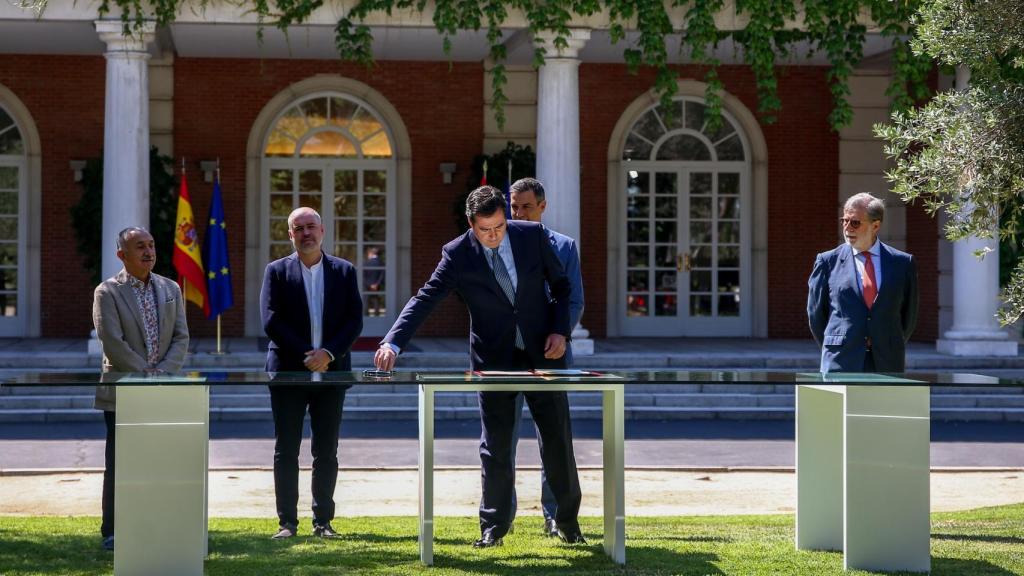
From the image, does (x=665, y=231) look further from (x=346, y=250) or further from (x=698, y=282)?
(x=346, y=250)

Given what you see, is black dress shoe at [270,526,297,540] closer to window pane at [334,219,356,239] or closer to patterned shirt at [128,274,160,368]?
patterned shirt at [128,274,160,368]

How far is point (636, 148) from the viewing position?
1784cm

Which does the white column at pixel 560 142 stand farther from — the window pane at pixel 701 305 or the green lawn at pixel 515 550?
the green lawn at pixel 515 550

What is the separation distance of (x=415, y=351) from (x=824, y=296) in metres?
8.57

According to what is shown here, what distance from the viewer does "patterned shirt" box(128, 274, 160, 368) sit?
250 inches

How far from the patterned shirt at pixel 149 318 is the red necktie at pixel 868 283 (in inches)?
129

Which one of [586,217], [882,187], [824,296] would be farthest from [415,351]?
[824,296]

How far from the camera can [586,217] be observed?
1767 cm

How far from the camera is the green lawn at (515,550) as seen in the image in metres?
5.50

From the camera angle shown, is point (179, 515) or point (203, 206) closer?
point (179, 515)

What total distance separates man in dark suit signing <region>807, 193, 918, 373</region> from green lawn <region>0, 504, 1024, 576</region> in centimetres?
86

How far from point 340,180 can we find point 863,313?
11.6 metres

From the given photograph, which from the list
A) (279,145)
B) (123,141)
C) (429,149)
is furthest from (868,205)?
(279,145)

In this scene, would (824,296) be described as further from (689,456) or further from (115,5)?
(115,5)
